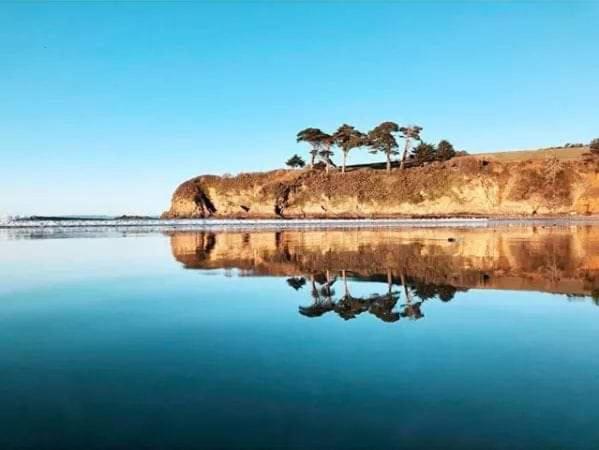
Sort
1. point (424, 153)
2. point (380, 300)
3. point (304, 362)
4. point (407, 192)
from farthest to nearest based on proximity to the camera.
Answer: point (424, 153) < point (407, 192) < point (380, 300) < point (304, 362)

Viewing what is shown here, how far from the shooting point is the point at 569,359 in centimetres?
773

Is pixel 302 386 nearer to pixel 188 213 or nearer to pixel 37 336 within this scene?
pixel 37 336

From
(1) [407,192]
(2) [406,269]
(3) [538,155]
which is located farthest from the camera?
(3) [538,155]

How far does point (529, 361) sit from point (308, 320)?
443cm

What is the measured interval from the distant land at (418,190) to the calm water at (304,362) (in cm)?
7024

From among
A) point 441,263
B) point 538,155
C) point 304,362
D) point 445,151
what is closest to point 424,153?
point 445,151

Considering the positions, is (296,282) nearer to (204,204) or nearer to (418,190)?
(418,190)

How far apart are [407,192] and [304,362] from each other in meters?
83.6

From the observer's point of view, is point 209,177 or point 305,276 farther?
point 209,177

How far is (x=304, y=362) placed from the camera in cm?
767

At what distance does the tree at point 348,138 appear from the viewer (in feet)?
315

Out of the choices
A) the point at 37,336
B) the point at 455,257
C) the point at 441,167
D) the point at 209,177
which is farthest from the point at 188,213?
the point at 37,336

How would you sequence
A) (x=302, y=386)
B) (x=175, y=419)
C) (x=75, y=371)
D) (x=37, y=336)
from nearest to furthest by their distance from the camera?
(x=175, y=419), (x=302, y=386), (x=75, y=371), (x=37, y=336)

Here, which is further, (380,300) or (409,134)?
(409,134)
